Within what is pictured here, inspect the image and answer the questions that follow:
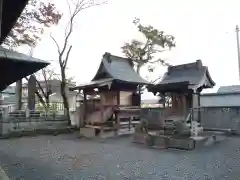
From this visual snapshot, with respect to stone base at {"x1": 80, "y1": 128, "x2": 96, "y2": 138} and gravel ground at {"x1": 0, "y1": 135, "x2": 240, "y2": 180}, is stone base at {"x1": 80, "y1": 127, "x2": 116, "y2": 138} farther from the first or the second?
gravel ground at {"x1": 0, "y1": 135, "x2": 240, "y2": 180}

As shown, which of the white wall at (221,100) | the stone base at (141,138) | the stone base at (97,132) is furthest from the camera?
the white wall at (221,100)

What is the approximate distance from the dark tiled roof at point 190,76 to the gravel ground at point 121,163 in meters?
3.61

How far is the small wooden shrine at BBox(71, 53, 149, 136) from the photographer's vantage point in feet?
51.2

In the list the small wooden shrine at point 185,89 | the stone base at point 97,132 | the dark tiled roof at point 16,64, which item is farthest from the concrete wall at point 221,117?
the dark tiled roof at point 16,64

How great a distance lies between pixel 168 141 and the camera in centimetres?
1105

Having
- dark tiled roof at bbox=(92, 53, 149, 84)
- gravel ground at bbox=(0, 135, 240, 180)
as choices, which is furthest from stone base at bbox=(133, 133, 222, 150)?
dark tiled roof at bbox=(92, 53, 149, 84)

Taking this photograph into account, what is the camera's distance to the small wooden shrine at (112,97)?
15594mm

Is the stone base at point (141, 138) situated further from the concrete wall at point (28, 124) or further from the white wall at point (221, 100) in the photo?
the white wall at point (221, 100)

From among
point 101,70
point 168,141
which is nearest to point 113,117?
point 101,70

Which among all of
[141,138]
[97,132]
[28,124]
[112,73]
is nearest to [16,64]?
[141,138]

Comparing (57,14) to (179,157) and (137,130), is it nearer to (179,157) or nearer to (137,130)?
(137,130)

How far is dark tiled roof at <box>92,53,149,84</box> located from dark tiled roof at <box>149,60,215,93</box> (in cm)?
180

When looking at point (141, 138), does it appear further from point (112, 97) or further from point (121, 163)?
point (112, 97)

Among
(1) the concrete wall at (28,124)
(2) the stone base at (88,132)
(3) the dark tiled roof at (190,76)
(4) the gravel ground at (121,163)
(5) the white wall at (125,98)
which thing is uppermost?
(3) the dark tiled roof at (190,76)
